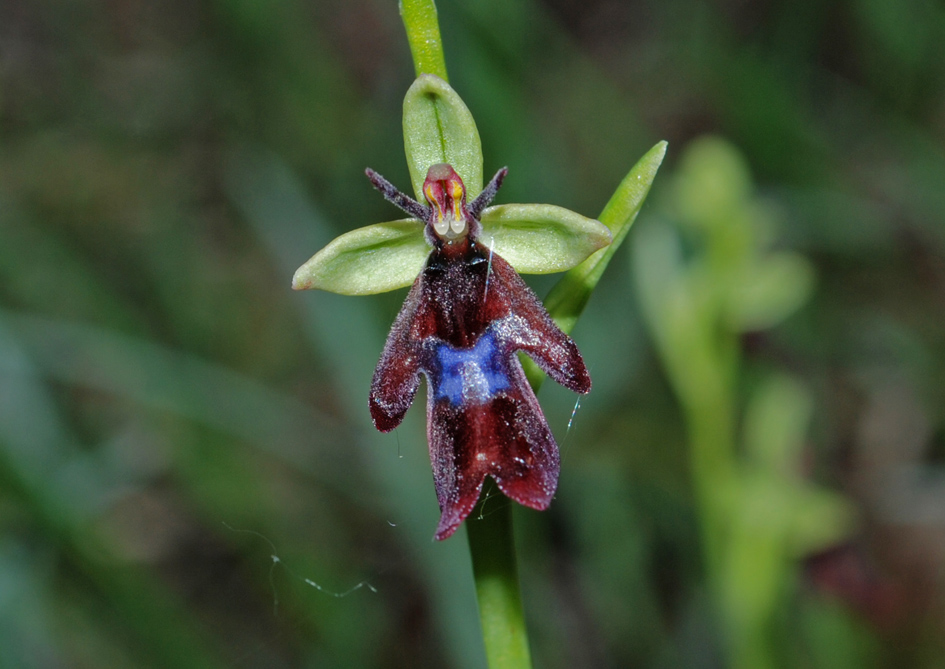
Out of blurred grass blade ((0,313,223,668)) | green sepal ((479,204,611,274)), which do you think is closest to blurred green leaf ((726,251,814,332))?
green sepal ((479,204,611,274))

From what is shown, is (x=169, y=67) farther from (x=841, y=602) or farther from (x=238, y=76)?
(x=841, y=602)

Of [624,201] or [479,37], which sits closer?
[624,201]

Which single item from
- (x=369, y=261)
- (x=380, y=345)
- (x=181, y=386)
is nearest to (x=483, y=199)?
(x=369, y=261)

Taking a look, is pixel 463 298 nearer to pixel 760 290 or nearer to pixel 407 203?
pixel 407 203

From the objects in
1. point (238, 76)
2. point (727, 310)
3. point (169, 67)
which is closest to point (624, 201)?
point (727, 310)

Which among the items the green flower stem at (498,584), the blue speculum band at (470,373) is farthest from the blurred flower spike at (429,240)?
the green flower stem at (498,584)

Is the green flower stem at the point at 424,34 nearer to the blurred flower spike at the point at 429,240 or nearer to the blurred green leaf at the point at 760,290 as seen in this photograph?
the blurred flower spike at the point at 429,240
